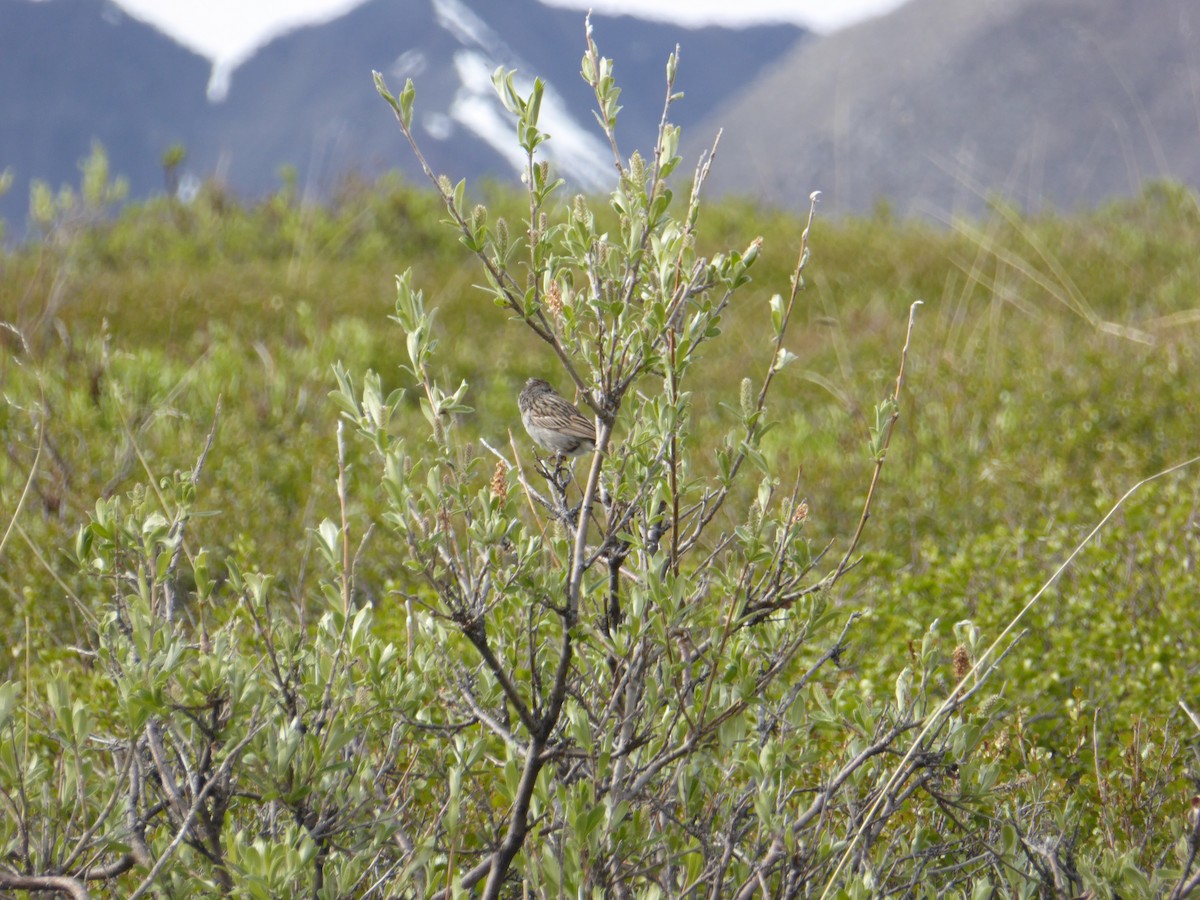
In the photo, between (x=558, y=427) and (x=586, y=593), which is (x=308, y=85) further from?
(x=586, y=593)

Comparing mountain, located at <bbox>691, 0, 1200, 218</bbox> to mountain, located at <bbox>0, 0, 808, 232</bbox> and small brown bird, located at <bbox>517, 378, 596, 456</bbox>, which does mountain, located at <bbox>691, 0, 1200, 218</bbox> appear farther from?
small brown bird, located at <bbox>517, 378, 596, 456</bbox>

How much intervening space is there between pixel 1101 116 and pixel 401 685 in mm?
15212

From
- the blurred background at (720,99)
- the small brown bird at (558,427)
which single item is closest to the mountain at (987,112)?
the blurred background at (720,99)

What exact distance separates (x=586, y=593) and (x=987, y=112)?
14196 millimetres

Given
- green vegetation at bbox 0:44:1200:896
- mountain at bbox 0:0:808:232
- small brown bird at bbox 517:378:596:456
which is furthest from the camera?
mountain at bbox 0:0:808:232

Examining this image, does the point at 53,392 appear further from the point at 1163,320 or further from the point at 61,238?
the point at 1163,320

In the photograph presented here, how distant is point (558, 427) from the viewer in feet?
11.5

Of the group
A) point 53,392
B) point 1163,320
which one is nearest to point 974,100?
point 1163,320

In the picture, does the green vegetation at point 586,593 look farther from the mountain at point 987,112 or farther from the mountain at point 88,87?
the mountain at point 88,87

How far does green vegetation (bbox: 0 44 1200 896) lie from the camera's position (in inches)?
84.3

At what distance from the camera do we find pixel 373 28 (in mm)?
16312

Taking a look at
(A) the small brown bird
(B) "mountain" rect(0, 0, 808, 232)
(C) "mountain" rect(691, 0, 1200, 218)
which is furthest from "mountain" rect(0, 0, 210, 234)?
(A) the small brown bird

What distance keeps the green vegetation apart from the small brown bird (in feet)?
0.73

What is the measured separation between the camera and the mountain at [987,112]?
14273 millimetres
